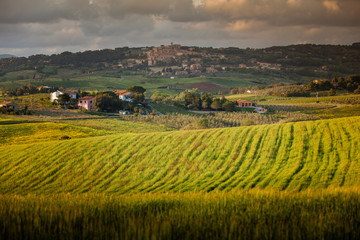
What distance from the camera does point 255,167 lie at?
2386 centimetres

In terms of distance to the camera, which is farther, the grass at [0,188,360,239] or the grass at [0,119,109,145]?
the grass at [0,119,109,145]

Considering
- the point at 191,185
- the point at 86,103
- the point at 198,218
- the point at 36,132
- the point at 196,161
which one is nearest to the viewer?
the point at 198,218

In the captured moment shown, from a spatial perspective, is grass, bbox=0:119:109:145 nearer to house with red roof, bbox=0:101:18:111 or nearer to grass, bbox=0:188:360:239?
house with red roof, bbox=0:101:18:111

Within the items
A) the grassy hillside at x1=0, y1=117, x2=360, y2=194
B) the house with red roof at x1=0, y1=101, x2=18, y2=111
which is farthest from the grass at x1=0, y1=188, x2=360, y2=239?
the house with red roof at x1=0, y1=101, x2=18, y2=111

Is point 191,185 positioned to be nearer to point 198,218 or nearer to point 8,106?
point 198,218

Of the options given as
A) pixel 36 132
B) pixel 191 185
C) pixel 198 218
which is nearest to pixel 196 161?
pixel 191 185

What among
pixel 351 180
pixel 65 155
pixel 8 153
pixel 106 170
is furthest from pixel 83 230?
pixel 8 153

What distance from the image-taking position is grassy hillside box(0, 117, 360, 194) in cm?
2158

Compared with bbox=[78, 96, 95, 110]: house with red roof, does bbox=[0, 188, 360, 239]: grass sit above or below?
above

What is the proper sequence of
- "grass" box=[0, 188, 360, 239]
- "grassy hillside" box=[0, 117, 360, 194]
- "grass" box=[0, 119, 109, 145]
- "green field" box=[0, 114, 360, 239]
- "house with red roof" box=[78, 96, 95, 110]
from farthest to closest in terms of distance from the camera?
"house with red roof" box=[78, 96, 95, 110], "grass" box=[0, 119, 109, 145], "grassy hillside" box=[0, 117, 360, 194], "green field" box=[0, 114, 360, 239], "grass" box=[0, 188, 360, 239]

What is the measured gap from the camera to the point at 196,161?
26.6 metres

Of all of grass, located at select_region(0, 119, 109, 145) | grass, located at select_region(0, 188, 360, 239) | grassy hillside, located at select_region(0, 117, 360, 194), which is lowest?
grass, located at select_region(0, 119, 109, 145)

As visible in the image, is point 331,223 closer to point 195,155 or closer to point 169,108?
point 195,155

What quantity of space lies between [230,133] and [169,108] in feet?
283
